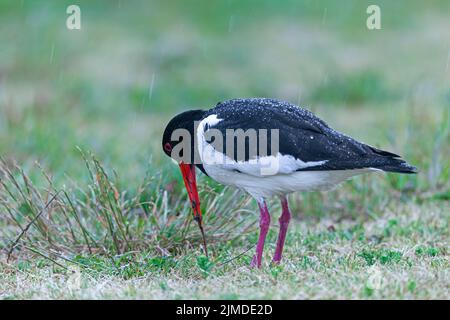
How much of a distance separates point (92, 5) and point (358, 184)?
9.29 m

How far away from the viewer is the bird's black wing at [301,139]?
4926 mm

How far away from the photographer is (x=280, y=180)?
505 cm

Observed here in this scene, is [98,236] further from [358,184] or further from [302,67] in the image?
[302,67]

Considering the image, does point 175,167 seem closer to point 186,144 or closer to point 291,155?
point 186,144

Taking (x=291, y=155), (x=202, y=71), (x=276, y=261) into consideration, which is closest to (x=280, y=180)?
(x=291, y=155)

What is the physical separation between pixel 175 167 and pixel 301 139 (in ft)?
5.33

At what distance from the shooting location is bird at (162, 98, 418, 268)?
4.95 metres

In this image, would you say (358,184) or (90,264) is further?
(358,184)

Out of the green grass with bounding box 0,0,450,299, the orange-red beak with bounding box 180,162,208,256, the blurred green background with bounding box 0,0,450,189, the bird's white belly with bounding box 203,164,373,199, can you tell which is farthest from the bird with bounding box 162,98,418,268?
the blurred green background with bounding box 0,0,450,189

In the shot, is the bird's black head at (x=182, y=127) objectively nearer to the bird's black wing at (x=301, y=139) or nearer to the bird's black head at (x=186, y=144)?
the bird's black head at (x=186, y=144)

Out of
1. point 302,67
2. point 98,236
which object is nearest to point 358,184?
point 98,236

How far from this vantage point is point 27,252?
573cm

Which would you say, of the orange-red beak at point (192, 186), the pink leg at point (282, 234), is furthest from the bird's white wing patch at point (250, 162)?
the pink leg at point (282, 234)

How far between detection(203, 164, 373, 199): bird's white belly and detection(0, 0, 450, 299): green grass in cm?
47
